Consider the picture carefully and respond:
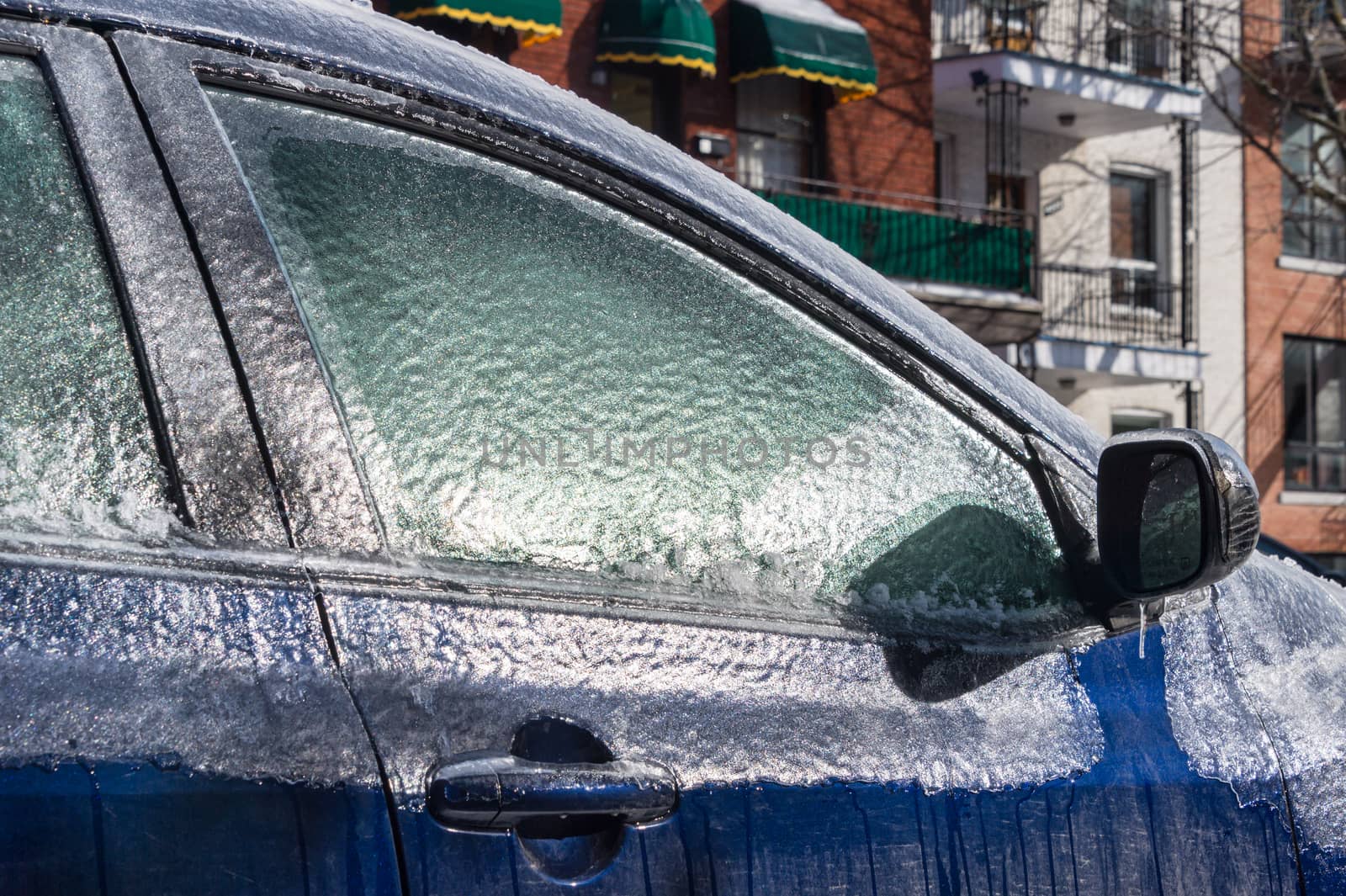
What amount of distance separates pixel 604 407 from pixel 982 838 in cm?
49

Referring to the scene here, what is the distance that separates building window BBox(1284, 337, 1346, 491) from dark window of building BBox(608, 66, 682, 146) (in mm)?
11297

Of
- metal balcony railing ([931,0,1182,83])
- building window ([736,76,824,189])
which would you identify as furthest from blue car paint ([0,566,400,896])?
metal balcony railing ([931,0,1182,83])

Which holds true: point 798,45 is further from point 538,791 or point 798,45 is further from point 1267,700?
point 538,791

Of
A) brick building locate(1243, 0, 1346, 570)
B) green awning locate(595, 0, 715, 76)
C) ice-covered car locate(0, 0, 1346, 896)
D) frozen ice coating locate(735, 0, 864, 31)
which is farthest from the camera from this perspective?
brick building locate(1243, 0, 1346, 570)

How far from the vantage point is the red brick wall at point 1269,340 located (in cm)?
2295

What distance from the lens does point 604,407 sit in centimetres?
139

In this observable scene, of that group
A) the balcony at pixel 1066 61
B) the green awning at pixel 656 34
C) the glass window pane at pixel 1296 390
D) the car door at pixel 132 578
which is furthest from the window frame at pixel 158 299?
the glass window pane at pixel 1296 390

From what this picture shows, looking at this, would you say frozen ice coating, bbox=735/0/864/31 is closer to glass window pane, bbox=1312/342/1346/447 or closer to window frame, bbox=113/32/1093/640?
glass window pane, bbox=1312/342/1346/447

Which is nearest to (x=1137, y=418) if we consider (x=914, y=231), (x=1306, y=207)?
(x=1306, y=207)

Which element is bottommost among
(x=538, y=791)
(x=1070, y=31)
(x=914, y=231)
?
(x=538, y=791)

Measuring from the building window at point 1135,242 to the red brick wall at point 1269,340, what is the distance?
1568 millimetres

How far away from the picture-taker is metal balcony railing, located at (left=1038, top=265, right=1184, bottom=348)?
21.1 m

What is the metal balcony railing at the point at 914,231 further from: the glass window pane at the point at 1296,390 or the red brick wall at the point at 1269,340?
the glass window pane at the point at 1296,390

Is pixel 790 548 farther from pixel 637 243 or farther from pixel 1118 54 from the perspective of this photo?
pixel 1118 54
